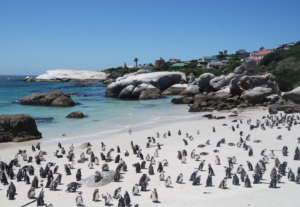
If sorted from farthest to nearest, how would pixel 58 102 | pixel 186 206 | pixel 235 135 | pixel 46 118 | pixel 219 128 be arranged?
pixel 58 102 → pixel 46 118 → pixel 219 128 → pixel 235 135 → pixel 186 206

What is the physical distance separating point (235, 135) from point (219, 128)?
2214mm

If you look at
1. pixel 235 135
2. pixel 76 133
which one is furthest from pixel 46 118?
pixel 235 135

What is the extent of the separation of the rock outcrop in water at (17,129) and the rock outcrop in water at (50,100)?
14.9m

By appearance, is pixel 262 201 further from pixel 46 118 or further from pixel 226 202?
pixel 46 118

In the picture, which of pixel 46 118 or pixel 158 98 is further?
pixel 158 98

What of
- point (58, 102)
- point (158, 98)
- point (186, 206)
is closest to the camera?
point (186, 206)

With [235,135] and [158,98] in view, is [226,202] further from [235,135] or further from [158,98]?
[158,98]

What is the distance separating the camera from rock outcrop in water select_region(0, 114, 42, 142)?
13.3 meters

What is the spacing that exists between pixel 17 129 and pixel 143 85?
25.8 metres

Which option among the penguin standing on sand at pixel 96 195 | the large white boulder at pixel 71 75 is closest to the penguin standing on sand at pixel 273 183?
the penguin standing on sand at pixel 96 195

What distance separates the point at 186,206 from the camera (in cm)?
580

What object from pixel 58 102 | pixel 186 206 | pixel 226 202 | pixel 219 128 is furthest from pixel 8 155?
pixel 58 102

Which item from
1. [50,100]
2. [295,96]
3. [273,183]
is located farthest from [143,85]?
[273,183]

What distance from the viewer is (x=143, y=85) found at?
38438mm
